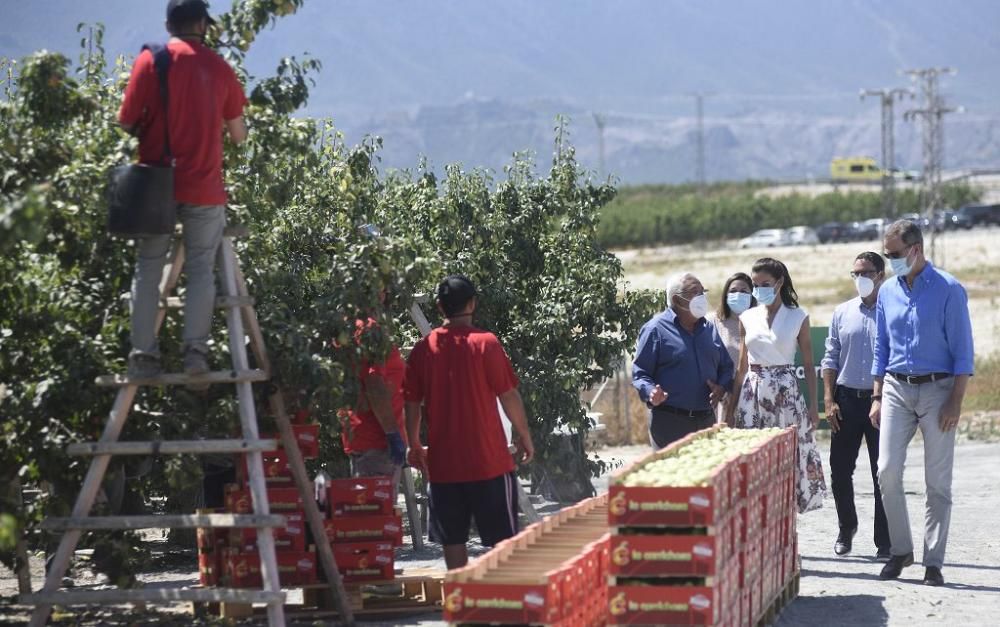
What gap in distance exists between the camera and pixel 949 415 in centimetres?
1042

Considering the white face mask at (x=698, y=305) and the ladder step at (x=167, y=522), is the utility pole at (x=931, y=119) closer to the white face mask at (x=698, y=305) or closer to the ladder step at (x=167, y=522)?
the white face mask at (x=698, y=305)

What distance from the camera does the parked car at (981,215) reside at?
11250 cm

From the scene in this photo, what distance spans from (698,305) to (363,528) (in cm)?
282

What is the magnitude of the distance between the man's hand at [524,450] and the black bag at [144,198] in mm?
2300

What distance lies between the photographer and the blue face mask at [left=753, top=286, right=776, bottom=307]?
1178cm

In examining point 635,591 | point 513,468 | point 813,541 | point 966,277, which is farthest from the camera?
point 966,277

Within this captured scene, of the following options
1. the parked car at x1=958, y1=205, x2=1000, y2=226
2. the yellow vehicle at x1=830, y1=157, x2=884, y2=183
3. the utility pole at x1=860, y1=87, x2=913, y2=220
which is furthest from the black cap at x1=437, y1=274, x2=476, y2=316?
the yellow vehicle at x1=830, y1=157, x2=884, y2=183

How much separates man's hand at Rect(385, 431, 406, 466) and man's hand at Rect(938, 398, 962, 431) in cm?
349

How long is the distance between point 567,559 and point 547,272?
24.7 ft

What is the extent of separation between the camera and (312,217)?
11.2 metres

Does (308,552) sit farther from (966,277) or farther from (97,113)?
(966,277)

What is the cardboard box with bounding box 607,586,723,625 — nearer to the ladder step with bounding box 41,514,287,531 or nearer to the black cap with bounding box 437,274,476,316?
the ladder step with bounding box 41,514,287,531

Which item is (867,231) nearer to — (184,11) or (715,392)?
(715,392)

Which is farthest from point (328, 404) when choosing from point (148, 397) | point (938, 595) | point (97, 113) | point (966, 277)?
point (966, 277)
